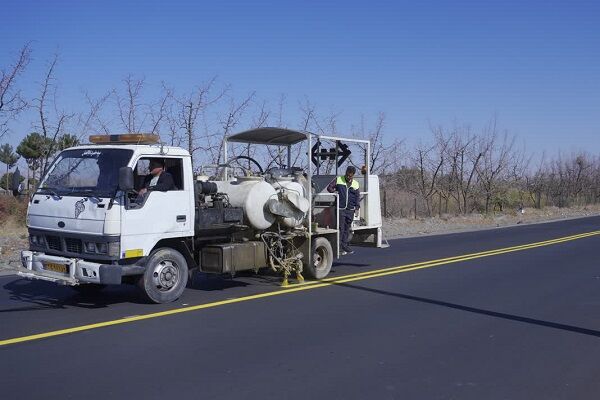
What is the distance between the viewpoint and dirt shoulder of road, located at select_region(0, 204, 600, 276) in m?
15.3

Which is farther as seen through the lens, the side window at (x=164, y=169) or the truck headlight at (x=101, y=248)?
the side window at (x=164, y=169)

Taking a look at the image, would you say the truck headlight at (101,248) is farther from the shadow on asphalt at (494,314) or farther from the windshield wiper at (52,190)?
the shadow on asphalt at (494,314)

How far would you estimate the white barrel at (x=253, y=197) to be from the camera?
35.9ft

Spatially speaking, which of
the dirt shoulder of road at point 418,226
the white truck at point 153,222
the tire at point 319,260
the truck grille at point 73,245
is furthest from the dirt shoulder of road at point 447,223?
the truck grille at point 73,245

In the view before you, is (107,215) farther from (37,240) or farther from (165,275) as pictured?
(37,240)

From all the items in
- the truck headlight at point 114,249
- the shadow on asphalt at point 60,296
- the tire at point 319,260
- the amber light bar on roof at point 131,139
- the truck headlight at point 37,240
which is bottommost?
Answer: the shadow on asphalt at point 60,296

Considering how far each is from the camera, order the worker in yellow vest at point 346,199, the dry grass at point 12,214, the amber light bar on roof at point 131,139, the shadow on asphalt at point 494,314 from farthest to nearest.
Result: 1. the dry grass at point 12,214
2. the worker in yellow vest at point 346,199
3. the amber light bar on roof at point 131,139
4. the shadow on asphalt at point 494,314

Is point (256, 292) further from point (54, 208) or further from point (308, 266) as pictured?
point (54, 208)

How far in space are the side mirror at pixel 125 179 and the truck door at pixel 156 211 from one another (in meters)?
0.42

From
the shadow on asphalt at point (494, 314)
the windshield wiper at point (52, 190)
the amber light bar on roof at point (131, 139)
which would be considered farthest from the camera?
the amber light bar on roof at point (131, 139)

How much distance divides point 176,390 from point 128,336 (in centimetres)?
210

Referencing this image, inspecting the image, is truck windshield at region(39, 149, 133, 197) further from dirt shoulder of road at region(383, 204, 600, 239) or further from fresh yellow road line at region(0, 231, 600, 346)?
dirt shoulder of road at region(383, 204, 600, 239)

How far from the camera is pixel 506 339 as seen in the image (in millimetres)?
7914

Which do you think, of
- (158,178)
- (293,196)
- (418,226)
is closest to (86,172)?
(158,178)
